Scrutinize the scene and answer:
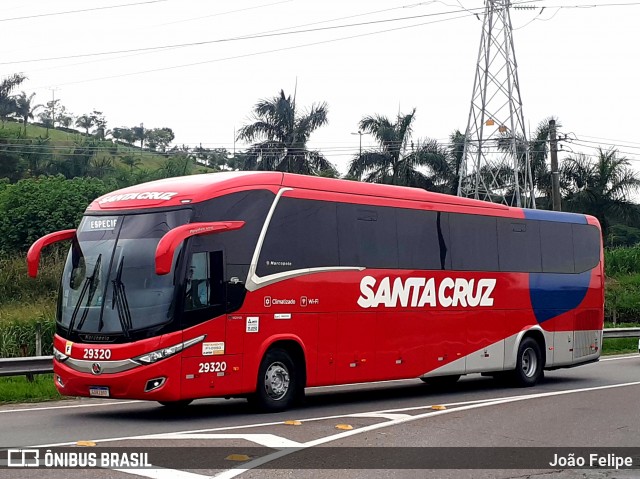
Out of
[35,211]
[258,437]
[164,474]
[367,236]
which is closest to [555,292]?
[367,236]

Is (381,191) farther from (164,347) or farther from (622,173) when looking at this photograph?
(622,173)

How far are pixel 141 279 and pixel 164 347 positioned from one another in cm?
100

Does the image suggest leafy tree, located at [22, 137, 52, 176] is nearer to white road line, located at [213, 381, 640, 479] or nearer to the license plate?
white road line, located at [213, 381, 640, 479]

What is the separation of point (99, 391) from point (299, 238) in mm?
3774

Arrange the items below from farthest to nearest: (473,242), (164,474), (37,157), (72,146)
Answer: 1. (72,146)
2. (37,157)
3. (473,242)
4. (164,474)

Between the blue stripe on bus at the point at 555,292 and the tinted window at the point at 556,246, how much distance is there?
6.7 inches

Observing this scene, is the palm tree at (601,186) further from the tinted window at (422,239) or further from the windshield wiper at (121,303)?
the windshield wiper at (121,303)

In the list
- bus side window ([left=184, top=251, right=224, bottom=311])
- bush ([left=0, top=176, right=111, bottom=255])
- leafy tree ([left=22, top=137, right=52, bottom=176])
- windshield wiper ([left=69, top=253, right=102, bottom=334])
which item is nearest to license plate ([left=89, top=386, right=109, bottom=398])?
windshield wiper ([left=69, top=253, right=102, bottom=334])

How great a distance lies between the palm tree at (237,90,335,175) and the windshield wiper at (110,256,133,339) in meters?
33.1

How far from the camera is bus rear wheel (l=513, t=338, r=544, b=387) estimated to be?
65.2 ft

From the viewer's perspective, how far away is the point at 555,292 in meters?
20.8

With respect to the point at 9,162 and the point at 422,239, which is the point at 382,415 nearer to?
the point at 422,239

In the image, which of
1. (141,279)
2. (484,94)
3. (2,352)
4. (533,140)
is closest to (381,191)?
(141,279)

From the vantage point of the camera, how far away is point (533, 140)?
2074 inches
